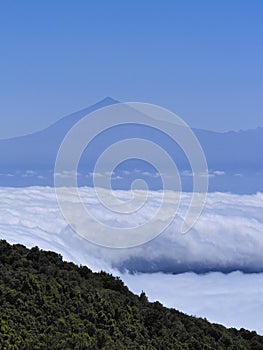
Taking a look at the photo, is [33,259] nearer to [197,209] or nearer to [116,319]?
[116,319]

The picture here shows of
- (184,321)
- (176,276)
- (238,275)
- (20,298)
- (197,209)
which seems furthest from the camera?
(197,209)

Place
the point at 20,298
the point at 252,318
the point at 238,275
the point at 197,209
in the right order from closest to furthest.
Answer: the point at 20,298, the point at 252,318, the point at 238,275, the point at 197,209

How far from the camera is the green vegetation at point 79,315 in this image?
58.7 feet

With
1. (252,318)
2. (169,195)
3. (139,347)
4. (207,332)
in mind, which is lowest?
(139,347)

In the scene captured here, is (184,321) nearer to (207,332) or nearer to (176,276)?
(207,332)

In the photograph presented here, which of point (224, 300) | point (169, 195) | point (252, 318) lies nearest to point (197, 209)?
point (169, 195)

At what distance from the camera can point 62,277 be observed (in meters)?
22.1

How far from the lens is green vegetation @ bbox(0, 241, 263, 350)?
17.9 metres

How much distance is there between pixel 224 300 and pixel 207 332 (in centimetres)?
7147

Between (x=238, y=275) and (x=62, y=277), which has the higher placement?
(x=238, y=275)

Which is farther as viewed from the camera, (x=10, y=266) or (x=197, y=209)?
(x=197, y=209)

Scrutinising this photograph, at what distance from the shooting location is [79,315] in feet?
64.4

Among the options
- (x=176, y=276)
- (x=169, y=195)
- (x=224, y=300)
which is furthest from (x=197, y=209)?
(x=224, y=300)

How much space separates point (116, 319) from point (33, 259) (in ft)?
14.1
